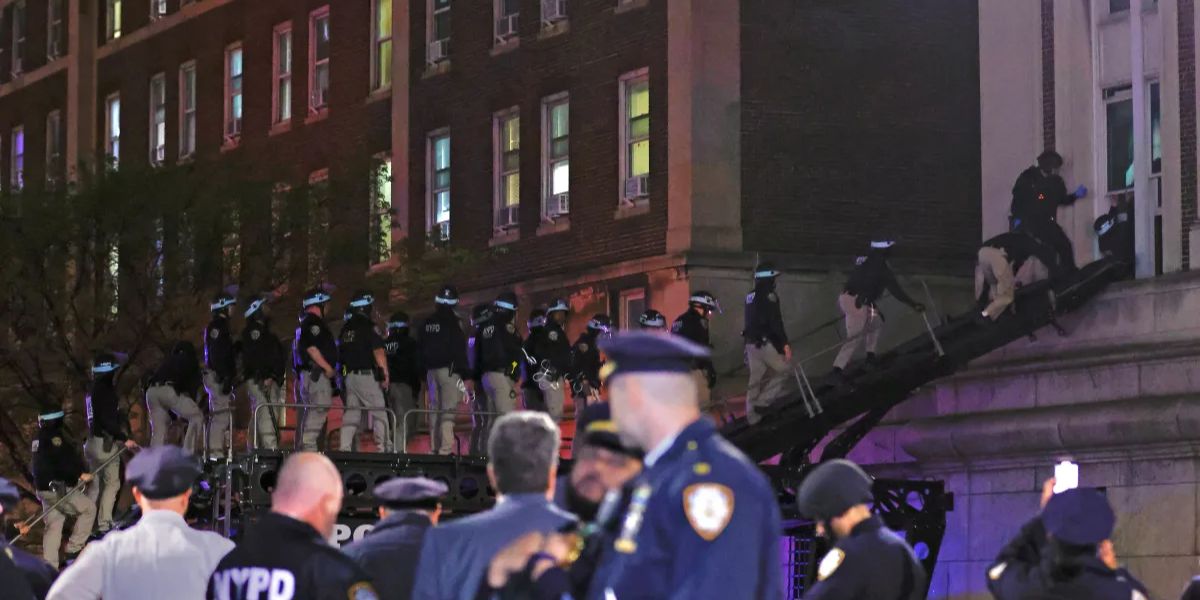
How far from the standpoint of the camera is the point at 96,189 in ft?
122

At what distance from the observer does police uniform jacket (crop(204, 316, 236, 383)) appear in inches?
1002

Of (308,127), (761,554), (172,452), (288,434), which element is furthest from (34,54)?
(761,554)

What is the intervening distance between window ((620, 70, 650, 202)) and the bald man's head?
1089 inches

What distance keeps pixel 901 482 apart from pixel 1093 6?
7628 millimetres

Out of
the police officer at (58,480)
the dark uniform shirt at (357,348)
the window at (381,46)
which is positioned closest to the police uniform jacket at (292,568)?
the dark uniform shirt at (357,348)

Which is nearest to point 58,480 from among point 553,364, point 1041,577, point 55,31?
point 553,364

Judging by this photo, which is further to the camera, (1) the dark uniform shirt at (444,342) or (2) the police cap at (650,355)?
(1) the dark uniform shirt at (444,342)

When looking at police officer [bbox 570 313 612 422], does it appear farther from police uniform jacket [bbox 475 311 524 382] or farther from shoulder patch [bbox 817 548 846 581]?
shoulder patch [bbox 817 548 846 581]

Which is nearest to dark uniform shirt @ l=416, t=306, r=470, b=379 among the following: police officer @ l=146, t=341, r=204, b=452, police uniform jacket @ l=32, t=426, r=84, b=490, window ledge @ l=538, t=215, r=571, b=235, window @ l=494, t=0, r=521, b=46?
police officer @ l=146, t=341, r=204, b=452

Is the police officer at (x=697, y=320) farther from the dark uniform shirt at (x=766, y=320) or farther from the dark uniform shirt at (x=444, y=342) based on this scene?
the dark uniform shirt at (x=444, y=342)

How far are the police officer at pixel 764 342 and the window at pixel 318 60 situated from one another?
19.0 metres

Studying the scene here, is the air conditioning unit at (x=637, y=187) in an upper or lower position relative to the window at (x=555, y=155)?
lower

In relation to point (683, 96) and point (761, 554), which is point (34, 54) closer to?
point (683, 96)

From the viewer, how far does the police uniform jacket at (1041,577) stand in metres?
8.75
